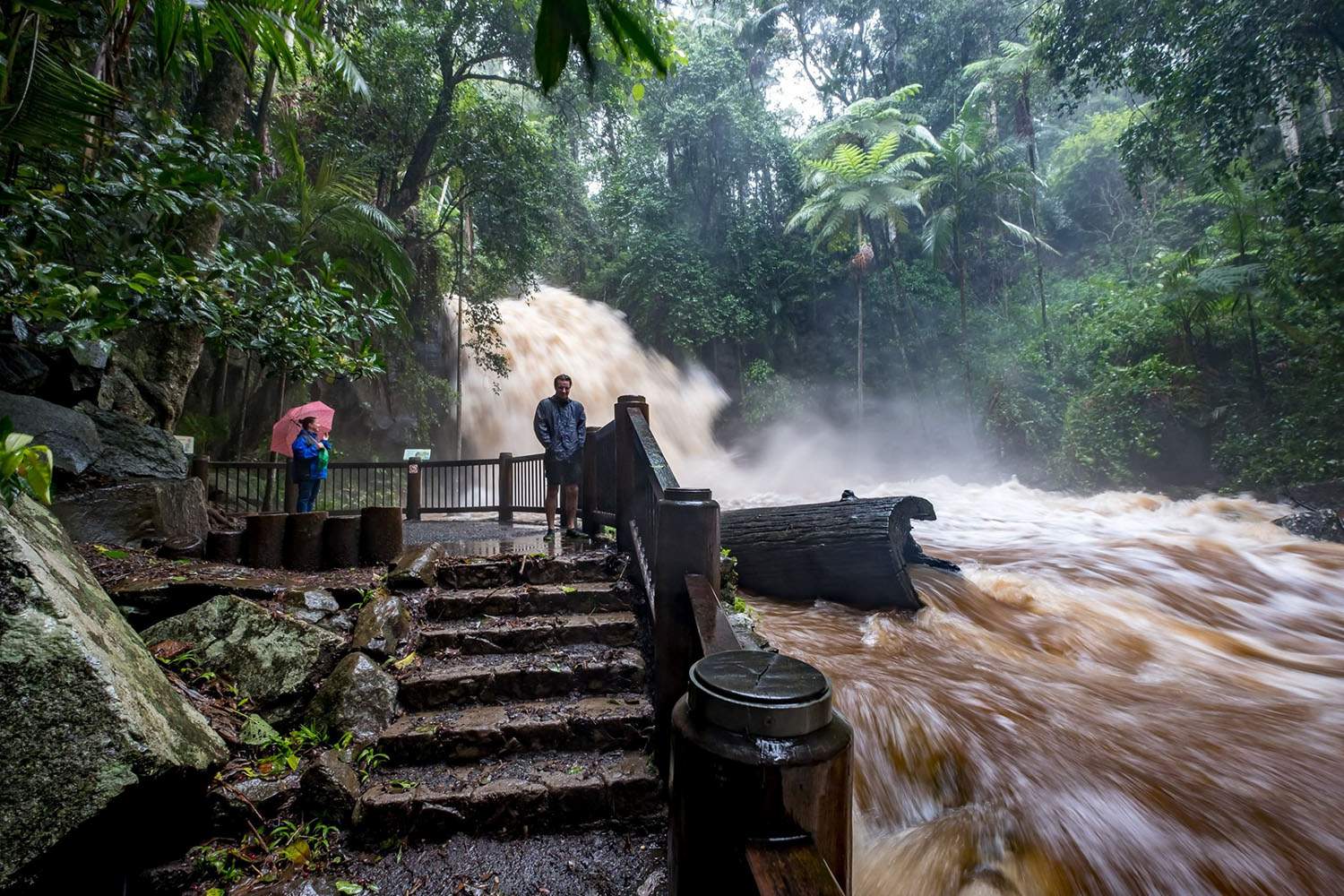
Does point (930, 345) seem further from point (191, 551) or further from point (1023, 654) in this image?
point (191, 551)

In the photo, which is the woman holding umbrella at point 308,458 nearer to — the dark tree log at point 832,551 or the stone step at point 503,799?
the dark tree log at point 832,551

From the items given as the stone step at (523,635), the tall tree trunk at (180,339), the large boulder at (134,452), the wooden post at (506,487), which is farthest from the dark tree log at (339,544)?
the wooden post at (506,487)

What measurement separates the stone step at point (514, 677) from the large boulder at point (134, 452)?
12.2ft

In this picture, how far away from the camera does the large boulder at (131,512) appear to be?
469 cm

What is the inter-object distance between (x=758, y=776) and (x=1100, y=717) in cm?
389

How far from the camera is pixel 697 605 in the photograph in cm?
245

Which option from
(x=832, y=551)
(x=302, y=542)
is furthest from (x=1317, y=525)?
(x=302, y=542)

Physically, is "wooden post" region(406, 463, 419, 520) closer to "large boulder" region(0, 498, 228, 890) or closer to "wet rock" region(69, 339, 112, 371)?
"wet rock" region(69, 339, 112, 371)

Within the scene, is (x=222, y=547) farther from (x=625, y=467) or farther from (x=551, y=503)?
(x=625, y=467)

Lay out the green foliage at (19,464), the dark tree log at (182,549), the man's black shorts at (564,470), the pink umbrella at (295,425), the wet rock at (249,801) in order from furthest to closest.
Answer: the pink umbrella at (295,425)
the man's black shorts at (564,470)
the dark tree log at (182,549)
the wet rock at (249,801)
the green foliage at (19,464)

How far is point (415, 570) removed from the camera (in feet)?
14.8

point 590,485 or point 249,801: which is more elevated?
point 590,485

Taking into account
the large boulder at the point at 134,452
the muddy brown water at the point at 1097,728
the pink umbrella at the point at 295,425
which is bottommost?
the muddy brown water at the point at 1097,728

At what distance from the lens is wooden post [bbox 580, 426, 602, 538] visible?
604 centimetres
